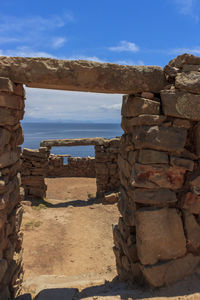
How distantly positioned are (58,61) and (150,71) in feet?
4.46

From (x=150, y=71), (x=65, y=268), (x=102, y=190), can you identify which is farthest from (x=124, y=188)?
(x=102, y=190)

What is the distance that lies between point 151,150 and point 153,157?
0.10 m

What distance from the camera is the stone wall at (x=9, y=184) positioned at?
117 inches

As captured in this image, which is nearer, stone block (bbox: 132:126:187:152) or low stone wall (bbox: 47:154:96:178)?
stone block (bbox: 132:126:187:152)

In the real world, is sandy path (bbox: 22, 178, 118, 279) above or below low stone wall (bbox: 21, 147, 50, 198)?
below

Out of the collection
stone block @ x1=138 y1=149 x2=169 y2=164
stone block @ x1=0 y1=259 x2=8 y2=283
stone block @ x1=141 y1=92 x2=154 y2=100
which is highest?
stone block @ x1=141 y1=92 x2=154 y2=100

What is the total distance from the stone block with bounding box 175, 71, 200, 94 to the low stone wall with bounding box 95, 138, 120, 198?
8.02 m

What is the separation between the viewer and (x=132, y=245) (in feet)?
10.9

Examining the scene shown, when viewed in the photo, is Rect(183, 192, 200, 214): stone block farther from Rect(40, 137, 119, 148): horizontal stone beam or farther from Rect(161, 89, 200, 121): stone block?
Rect(40, 137, 119, 148): horizontal stone beam

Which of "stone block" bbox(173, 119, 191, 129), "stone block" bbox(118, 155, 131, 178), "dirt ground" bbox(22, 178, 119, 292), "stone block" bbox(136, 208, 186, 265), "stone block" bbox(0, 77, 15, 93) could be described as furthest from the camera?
"dirt ground" bbox(22, 178, 119, 292)

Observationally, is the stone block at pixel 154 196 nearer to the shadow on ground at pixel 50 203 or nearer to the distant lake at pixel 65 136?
the shadow on ground at pixel 50 203

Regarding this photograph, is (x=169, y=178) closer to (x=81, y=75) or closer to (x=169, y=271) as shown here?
(x=169, y=271)

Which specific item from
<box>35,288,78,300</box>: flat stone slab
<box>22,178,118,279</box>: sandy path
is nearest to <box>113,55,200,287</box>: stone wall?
<box>35,288,78,300</box>: flat stone slab

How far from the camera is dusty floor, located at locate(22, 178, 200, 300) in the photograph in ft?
9.73
